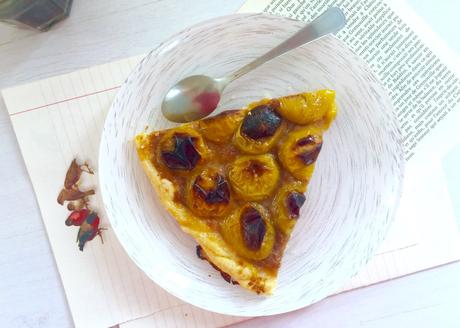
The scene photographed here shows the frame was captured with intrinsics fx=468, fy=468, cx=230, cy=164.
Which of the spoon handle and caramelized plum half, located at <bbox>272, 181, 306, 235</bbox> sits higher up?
the spoon handle

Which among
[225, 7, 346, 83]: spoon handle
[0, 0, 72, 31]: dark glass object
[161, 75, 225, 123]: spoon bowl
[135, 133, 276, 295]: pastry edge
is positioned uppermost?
[0, 0, 72, 31]: dark glass object

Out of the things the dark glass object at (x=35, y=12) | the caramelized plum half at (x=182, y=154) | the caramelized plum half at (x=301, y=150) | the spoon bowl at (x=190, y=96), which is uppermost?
the dark glass object at (x=35, y=12)

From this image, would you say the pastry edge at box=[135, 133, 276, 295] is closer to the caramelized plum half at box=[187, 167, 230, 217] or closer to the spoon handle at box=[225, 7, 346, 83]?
the caramelized plum half at box=[187, 167, 230, 217]

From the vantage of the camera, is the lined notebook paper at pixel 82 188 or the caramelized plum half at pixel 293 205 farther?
the lined notebook paper at pixel 82 188

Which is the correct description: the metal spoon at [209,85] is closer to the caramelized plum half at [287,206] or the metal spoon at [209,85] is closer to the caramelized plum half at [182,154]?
the caramelized plum half at [182,154]

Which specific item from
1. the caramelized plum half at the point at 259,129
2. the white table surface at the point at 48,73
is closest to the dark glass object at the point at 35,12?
the white table surface at the point at 48,73

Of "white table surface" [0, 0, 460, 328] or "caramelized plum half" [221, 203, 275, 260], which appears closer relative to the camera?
"caramelized plum half" [221, 203, 275, 260]

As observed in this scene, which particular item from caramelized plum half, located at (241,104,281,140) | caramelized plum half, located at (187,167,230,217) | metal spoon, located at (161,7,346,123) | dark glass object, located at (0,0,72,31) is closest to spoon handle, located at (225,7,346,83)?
metal spoon, located at (161,7,346,123)
